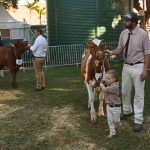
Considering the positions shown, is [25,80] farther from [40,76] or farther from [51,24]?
[51,24]

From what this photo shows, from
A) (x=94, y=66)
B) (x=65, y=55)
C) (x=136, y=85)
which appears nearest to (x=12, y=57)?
(x=94, y=66)

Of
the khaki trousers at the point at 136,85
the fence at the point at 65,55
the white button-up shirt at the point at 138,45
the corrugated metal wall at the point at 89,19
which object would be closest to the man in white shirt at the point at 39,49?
the khaki trousers at the point at 136,85

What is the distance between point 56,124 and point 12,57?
17.4ft

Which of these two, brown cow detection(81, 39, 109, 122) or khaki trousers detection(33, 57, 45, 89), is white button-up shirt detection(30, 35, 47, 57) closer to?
khaki trousers detection(33, 57, 45, 89)

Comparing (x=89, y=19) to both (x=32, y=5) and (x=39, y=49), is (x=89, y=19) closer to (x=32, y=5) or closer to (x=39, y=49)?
(x=39, y=49)

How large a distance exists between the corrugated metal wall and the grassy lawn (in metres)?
8.66

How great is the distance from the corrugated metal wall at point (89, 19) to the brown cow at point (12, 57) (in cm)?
829

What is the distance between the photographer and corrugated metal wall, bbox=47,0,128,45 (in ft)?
74.3

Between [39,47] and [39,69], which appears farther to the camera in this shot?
[39,69]

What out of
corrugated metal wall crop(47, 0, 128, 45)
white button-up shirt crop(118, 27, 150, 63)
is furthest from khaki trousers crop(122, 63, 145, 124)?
corrugated metal wall crop(47, 0, 128, 45)

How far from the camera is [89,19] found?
22.7 meters

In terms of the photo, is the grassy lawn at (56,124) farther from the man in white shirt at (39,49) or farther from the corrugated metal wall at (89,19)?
the corrugated metal wall at (89,19)

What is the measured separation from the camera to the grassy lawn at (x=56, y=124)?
8430 mm

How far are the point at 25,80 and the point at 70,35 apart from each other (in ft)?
23.3
